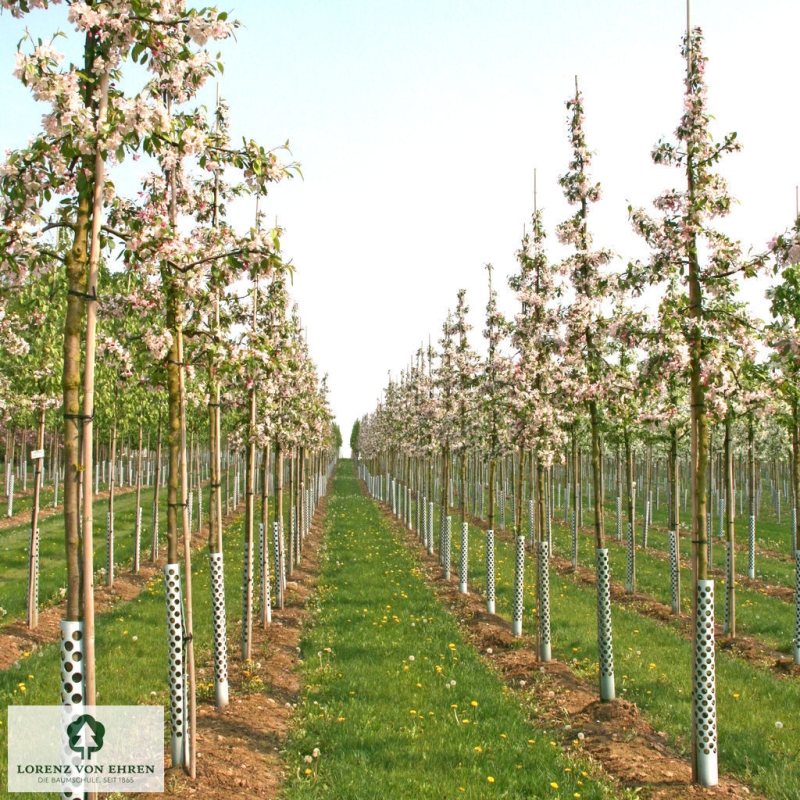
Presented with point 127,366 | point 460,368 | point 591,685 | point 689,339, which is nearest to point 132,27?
point 127,366

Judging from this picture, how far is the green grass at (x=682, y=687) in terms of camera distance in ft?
26.6

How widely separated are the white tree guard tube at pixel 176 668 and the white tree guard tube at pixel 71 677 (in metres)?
2.01

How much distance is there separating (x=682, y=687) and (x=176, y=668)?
7.52 m

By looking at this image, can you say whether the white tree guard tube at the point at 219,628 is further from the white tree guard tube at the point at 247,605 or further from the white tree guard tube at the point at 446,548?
the white tree guard tube at the point at 446,548

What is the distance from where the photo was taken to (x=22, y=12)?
505 cm

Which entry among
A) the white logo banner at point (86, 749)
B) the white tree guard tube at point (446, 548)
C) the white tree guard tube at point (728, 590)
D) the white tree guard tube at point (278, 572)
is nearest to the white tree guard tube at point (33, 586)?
the white tree guard tube at point (278, 572)

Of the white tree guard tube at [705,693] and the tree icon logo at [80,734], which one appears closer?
the tree icon logo at [80,734]

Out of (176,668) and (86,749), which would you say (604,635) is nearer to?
(176,668)

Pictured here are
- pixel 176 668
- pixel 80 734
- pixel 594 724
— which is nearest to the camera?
pixel 80 734

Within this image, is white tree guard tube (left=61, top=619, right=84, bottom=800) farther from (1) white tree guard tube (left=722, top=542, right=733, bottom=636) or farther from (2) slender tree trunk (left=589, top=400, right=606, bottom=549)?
(1) white tree guard tube (left=722, top=542, right=733, bottom=636)

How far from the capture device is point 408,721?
9039 mm

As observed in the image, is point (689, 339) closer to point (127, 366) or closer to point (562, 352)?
point (562, 352)

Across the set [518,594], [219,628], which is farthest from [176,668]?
[518,594]

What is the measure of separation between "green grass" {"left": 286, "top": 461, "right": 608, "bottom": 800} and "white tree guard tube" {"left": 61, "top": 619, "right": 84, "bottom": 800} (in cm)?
289
